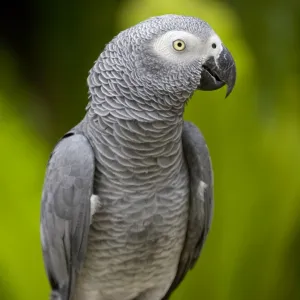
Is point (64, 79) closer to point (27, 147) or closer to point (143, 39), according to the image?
point (27, 147)

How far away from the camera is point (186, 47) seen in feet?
2.81

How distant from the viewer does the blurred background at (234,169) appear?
139 cm

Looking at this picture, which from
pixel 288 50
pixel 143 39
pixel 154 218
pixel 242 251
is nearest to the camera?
pixel 143 39

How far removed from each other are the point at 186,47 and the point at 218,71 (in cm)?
7

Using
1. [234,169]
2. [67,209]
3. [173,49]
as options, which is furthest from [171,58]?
[234,169]

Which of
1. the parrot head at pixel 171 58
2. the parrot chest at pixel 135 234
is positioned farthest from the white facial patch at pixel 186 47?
the parrot chest at pixel 135 234

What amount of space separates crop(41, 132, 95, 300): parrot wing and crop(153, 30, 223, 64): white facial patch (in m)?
0.21

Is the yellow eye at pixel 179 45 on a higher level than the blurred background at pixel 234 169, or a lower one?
higher

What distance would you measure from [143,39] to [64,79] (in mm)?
962

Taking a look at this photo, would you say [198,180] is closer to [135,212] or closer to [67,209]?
[135,212]

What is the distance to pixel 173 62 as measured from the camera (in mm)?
864

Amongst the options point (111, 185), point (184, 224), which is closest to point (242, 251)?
point (184, 224)

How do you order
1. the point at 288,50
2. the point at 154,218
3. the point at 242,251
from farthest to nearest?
the point at 288,50 → the point at 242,251 → the point at 154,218

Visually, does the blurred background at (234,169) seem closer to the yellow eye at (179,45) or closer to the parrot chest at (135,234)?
the parrot chest at (135,234)
